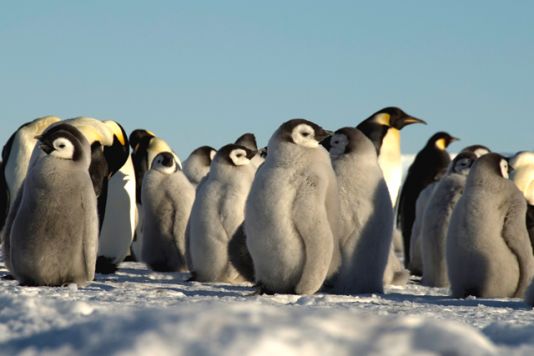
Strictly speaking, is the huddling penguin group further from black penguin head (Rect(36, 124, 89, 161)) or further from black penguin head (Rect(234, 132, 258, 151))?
black penguin head (Rect(234, 132, 258, 151))

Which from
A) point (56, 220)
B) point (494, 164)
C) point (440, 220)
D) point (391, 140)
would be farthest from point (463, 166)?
point (56, 220)

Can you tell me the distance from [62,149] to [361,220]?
224 cm

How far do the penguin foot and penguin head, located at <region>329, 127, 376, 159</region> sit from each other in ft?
10.2

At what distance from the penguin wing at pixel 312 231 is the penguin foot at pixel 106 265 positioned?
3.59 meters

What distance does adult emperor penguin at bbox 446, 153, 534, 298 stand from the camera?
7.50m

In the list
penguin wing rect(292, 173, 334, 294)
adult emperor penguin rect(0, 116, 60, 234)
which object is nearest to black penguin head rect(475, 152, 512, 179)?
penguin wing rect(292, 173, 334, 294)

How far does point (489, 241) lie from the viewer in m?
7.48

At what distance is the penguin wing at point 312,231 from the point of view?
6.86 m

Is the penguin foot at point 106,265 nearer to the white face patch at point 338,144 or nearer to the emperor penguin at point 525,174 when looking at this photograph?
the white face patch at point 338,144

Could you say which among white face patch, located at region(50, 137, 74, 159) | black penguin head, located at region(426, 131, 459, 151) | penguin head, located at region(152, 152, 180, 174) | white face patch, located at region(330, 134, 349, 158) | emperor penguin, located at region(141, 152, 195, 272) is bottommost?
emperor penguin, located at region(141, 152, 195, 272)

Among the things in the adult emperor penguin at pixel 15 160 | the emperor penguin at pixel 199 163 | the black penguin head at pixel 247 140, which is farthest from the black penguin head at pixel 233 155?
the emperor penguin at pixel 199 163

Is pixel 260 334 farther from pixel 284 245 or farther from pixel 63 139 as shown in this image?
pixel 63 139

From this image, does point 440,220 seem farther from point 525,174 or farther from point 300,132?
point 525,174

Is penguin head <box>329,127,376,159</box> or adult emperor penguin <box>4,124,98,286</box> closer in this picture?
adult emperor penguin <box>4,124,98,286</box>
